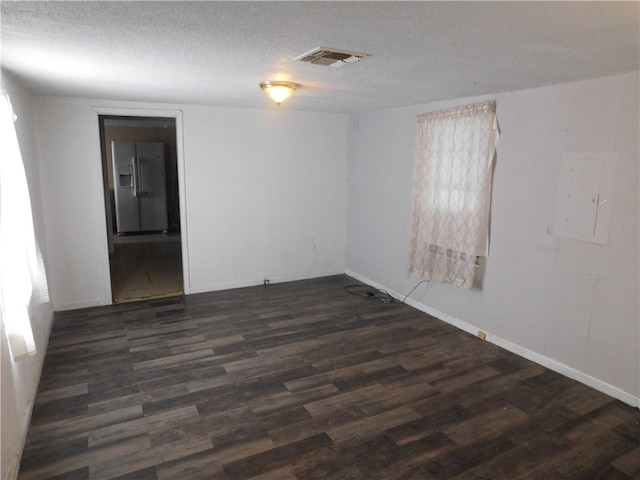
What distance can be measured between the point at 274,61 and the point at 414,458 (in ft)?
8.08

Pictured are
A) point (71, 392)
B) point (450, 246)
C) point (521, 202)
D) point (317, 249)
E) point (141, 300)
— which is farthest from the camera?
point (317, 249)

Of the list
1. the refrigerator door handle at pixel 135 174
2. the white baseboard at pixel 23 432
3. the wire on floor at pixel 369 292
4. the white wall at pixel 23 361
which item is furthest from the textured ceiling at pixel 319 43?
the refrigerator door handle at pixel 135 174

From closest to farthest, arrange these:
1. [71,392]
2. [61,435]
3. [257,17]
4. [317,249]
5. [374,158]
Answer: [257,17] < [61,435] < [71,392] < [374,158] < [317,249]

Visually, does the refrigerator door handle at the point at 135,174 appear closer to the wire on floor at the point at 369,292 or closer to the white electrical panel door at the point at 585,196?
the wire on floor at the point at 369,292

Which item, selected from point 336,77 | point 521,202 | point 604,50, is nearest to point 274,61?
point 336,77

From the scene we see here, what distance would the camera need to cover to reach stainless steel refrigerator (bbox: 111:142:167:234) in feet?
28.2

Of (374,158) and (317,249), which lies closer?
(374,158)

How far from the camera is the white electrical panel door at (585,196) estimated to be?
291 centimetres

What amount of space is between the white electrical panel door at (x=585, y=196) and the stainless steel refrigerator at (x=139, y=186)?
779cm

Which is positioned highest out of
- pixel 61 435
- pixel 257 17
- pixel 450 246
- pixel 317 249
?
pixel 257 17

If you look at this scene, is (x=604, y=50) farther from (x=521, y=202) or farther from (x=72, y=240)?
(x=72, y=240)

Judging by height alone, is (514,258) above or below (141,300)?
above

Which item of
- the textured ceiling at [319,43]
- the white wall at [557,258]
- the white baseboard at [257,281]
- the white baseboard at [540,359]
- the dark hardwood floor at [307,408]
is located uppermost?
the textured ceiling at [319,43]

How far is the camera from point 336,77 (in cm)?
308
